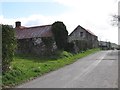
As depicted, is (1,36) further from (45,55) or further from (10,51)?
(45,55)

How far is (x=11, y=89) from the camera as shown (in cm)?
1224

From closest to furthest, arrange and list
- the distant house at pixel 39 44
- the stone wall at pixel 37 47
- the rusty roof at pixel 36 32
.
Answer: the stone wall at pixel 37 47 → the distant house at pixel 39 44 → the rusty roof at pixel 36 32

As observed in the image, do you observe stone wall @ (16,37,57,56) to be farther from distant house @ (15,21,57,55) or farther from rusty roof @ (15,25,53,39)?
rusty roof @ (15,25,53,39)

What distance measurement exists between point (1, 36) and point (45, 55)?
1885 centimetres

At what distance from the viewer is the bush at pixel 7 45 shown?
15367 mm

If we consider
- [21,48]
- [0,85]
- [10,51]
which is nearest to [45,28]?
[21,48]

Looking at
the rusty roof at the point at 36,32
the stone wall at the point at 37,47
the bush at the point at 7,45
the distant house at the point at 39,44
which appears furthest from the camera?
the rusty roof at the point at 36,32

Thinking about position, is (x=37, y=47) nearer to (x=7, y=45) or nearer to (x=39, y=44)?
(x=39, y=44)

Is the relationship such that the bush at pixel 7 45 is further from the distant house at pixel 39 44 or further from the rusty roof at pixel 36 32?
the rusty roof at pixel 36 32

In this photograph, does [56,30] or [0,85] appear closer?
[0,85]

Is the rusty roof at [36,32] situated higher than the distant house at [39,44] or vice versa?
the rusty roof at [36,32]

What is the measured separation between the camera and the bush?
1537 centimetres

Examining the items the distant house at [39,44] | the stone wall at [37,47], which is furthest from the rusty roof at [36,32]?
the stone wall at [37,47]

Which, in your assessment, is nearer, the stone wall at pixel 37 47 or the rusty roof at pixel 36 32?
the stone wall at pixel 37 47
